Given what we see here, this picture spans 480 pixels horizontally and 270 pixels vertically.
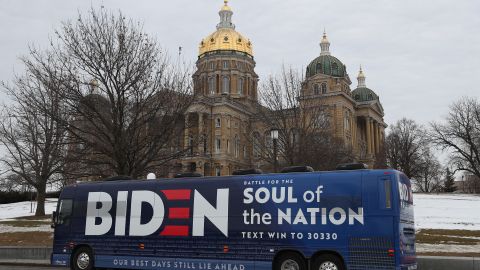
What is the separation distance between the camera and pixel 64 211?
1773 cm

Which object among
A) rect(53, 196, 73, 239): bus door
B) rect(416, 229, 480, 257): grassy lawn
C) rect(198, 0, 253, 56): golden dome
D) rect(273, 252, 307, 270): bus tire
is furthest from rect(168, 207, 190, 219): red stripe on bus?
rect(198, 0, 253, 56): golden dome

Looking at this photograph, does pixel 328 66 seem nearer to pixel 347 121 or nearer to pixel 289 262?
pixel 347 121

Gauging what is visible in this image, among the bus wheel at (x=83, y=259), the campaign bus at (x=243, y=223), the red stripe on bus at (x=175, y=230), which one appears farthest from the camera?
the bus wheel at (x=83, y=259)

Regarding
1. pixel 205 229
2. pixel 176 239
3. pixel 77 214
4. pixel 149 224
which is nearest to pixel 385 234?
pixel 205 229

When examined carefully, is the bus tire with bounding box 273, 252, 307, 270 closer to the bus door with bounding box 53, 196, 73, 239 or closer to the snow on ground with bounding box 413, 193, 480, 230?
the bus door with bounding box 53, 196, 73, 239

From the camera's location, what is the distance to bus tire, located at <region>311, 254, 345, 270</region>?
13344 mm

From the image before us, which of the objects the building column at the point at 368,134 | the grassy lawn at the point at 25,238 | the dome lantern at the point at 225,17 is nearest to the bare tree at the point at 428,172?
the building column at the point at 368,134

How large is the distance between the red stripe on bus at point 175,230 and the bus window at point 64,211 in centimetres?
379

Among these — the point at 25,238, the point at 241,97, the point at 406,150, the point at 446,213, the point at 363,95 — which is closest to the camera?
the point at 25,238

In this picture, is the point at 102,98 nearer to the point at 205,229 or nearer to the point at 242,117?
the point at 205,229

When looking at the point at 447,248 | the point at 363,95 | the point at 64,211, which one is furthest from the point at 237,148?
the point at 64,211

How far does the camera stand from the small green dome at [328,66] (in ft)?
300

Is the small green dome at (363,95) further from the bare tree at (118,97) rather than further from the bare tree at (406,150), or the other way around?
the bare tree at (118,97)

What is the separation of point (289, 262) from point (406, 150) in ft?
250
